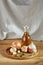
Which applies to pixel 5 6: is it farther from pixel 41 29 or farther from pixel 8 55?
pixel 8 55

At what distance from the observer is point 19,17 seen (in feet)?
5.90

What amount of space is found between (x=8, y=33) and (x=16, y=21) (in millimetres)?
121

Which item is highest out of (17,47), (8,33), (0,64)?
(8,33)

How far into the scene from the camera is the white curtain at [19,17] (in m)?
1.76

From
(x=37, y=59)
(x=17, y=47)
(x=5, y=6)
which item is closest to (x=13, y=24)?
(x=5, y=6)

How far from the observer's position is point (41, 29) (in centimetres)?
181

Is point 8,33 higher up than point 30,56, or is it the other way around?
point 8,33

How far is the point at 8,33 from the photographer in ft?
5.96

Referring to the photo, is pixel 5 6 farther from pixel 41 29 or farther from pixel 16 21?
pixel 41 29

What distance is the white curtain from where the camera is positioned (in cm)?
176

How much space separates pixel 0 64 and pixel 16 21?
498 mm

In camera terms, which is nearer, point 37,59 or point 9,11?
point 37,59

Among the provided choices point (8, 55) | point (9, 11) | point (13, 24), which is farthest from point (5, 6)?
point (8, 55)

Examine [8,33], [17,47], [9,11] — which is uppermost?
[9,11]
